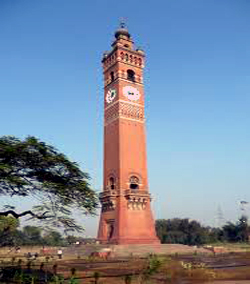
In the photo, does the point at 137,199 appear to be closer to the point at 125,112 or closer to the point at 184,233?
the point at 125,112

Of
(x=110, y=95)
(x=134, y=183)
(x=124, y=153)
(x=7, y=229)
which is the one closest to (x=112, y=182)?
(x=134, y=183)

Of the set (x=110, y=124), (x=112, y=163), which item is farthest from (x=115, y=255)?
(x=110, y=124)

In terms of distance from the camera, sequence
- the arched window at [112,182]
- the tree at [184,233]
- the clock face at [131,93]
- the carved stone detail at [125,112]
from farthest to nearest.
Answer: the tree at [184,233] → the clock face at [131,93] → the carved stone detail at [125,112] → the arched window at [112,182]

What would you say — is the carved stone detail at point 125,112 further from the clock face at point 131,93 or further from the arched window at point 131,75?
the arched window at point 131,75

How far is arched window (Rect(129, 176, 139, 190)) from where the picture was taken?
170ft

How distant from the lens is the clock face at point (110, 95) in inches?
2212

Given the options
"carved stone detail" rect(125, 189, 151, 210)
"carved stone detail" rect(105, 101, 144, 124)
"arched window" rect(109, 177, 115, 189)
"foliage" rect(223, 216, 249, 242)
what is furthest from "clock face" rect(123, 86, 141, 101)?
"foliage" rect(223, 216, 249, 242)

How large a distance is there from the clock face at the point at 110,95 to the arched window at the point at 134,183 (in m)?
13.3

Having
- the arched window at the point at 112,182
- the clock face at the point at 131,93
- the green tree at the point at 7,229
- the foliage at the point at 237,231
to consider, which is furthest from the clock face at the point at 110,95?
the foliage at the point at 237,231

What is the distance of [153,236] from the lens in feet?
166

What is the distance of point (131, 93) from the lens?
2207 inches

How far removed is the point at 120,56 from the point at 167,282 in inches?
1671

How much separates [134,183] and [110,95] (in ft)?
49.8

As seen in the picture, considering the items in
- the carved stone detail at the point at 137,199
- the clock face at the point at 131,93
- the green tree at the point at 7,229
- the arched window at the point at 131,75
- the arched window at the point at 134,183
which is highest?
the arched window at the point at 131,75
